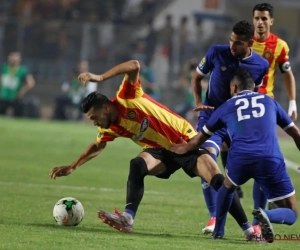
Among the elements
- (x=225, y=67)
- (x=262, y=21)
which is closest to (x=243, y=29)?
(x=225, y=67)

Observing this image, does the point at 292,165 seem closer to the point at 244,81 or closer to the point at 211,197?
the point at 211,197

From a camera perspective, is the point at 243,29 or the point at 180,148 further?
the point at 243,29

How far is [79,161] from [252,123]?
2059 mm

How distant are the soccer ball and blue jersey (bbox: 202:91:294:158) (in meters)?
1.74

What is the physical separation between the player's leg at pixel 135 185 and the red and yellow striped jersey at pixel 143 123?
0.16 metres

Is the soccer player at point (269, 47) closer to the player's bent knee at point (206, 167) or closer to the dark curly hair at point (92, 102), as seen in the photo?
the player's bent knee at point (206, 167)

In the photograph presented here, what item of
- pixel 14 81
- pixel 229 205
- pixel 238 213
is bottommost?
pixel 14 81

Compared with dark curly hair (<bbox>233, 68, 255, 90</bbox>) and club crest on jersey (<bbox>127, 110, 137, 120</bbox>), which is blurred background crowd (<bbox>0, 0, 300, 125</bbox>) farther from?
dark curly hair (<bbox>233, 68, 255, 90</bbox>)

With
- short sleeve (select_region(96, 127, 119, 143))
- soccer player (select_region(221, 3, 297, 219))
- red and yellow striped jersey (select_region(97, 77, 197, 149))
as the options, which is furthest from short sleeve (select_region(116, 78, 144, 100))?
soccer player (select_region(221, 3, 297, 219))

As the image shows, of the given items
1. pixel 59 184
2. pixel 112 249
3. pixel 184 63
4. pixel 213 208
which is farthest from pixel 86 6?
pixel 112 249

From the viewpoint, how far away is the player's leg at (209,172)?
318 inches

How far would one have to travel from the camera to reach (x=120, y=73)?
8141 mm

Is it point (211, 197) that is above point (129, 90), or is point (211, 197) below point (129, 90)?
below

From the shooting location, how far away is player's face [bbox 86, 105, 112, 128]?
27.6 feet
